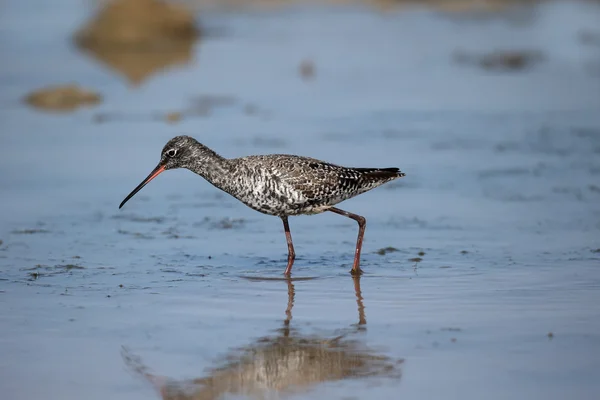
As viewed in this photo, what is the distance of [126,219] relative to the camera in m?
11.9

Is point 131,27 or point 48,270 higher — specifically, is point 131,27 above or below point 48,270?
above

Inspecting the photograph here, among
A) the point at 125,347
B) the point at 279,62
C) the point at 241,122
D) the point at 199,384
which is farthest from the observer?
the point at 279,62

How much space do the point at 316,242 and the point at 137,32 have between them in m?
17.2

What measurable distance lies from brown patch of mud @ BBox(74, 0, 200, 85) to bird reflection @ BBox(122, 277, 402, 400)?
A: 18.6m

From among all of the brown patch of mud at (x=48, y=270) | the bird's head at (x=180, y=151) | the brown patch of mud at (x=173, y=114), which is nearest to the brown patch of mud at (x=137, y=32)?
the brown patch of mud at (x=173, y=114)

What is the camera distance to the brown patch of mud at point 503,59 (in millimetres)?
22781

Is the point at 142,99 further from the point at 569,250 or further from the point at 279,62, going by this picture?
the point at 569,250

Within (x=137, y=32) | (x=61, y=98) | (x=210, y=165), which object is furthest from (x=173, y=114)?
(x=137, y=32)

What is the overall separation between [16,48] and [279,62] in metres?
6.70

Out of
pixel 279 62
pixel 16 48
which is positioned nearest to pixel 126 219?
pixel 279 62

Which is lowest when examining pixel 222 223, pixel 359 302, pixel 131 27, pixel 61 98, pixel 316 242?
pixel 359 302

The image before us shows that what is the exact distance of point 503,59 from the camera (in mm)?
23438

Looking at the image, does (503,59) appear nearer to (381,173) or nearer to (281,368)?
(381,173)

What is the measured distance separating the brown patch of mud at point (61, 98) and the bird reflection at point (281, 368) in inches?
466
